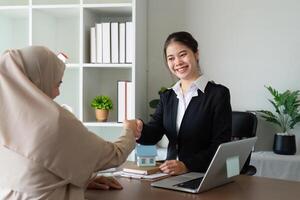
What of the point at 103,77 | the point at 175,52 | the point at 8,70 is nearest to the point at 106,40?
the point at 103,77

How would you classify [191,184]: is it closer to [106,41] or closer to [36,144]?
[36,144]

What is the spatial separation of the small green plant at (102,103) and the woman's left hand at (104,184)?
161 cm

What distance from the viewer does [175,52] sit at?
2088 millimetres

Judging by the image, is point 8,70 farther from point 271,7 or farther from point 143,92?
point 271,7

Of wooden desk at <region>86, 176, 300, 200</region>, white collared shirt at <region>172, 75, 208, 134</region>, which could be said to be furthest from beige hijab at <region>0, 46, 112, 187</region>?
white collared shirt at <region>172, 75, 208, 134</region>

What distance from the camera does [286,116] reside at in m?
3.15

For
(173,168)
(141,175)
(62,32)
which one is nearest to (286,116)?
(173,168)

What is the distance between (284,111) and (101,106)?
4.67 ft

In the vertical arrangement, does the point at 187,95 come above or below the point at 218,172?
above

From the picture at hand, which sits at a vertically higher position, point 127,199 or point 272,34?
point 272,34

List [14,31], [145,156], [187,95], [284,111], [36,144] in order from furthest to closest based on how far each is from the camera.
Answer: [14,31], [284,111], [187,95], [145,156], [36,144]

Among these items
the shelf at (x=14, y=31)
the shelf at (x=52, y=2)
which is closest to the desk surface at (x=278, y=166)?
the shelf at (x=52, y=2)

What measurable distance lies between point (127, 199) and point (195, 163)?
1.79ft

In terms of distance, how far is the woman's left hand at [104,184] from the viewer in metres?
1.51
